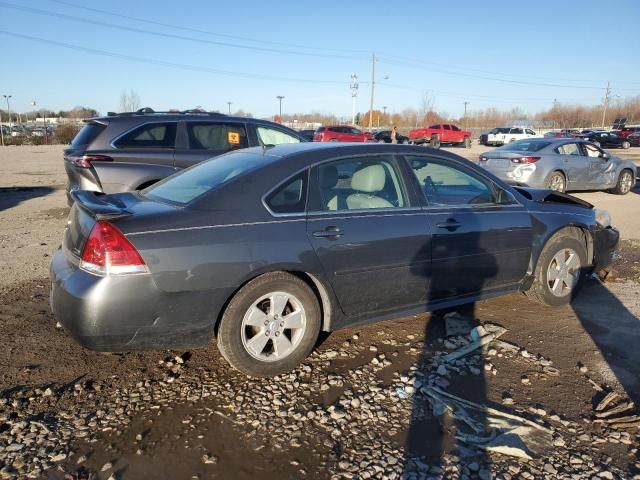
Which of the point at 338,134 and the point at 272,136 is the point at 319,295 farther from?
the point at 338,134

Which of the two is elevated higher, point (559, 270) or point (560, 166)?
point (560, 166)

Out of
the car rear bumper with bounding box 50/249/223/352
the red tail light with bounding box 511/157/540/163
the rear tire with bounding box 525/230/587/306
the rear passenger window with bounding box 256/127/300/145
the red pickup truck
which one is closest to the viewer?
the car rear bumper with bounding box 50/249/223/352

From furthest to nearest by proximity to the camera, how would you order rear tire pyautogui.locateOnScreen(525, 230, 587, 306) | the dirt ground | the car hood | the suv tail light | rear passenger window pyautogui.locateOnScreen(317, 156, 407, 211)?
the suv tail light → the car hood → rear tire pyautogui.locateOnScreen(525, 230, 587, 306) → rear passenger window pyautogui.locateOnScreen(317, 156, 407, 211) → the dirt ground

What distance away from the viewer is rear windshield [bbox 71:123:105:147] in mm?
6719

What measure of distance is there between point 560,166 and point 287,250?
35.0ft

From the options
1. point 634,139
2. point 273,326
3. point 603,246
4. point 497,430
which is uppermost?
point 634,139

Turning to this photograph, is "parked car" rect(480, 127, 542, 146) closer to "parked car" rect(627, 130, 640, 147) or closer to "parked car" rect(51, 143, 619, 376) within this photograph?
"parked car" rect(627, 130, 640, 147)

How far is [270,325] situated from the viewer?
3.38 m

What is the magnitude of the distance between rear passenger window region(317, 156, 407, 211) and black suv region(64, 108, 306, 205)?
3691mm

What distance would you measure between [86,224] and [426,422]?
2.39m

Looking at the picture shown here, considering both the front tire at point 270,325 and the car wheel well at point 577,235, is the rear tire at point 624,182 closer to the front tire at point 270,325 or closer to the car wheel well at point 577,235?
the car wheel well at point 577,235

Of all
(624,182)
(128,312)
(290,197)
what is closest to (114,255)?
(128,312)

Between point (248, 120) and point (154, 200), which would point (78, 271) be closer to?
point (154, 200)

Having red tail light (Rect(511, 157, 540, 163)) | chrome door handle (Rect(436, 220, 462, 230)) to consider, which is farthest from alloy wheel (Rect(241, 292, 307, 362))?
red tail light (Rect(511, 157, 540, 163))
